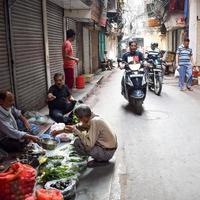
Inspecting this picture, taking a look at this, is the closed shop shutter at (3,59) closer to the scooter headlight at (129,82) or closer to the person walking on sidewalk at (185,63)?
the scooter headlight at (129,82)

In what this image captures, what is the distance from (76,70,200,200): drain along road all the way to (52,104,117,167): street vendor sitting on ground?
0.22 m

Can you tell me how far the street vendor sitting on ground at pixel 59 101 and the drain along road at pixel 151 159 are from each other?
4.16 ft

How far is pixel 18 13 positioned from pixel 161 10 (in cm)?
2278

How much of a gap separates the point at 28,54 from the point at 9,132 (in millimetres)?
3798

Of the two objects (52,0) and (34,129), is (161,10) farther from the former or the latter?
(34,129)

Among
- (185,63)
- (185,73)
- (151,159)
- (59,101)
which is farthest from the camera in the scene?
(185,73)

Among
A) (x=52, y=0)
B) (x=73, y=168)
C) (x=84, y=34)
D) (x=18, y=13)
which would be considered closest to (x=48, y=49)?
(x=52, y=0)

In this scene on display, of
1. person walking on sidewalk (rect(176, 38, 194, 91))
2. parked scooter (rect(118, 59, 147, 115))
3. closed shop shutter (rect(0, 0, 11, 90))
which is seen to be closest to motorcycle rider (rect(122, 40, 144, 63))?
parked scooter (rect(118, 59, 147, 115))

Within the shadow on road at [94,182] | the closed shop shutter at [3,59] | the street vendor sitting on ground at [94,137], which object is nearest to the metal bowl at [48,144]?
the street vendor sitting on ground at [94,137]

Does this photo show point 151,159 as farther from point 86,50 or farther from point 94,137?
point 86,50

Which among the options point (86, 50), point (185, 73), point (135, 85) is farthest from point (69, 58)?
point (86, 50)

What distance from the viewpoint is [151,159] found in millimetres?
6098

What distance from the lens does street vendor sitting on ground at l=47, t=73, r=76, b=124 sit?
8227mm

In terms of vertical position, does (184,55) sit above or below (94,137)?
above
